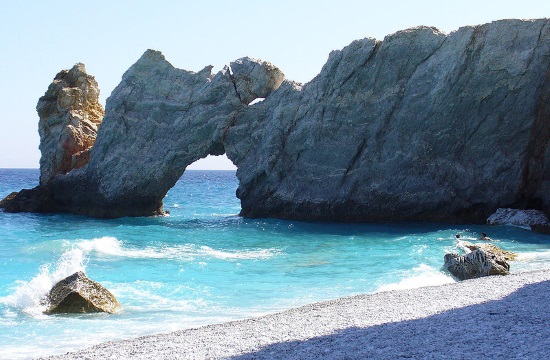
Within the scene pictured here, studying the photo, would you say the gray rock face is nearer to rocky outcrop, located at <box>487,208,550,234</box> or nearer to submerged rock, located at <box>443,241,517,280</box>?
rocky outcrop, located at <box>487,208,550,234</box>

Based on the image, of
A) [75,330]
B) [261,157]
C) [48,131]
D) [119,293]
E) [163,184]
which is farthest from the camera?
[48,131]

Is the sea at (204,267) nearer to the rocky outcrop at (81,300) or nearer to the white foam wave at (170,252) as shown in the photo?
the white foam wave at (170,252)

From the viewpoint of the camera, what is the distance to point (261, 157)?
3509 cm

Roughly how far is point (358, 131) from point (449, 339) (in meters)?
24.9

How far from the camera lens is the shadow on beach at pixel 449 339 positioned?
7.27 m

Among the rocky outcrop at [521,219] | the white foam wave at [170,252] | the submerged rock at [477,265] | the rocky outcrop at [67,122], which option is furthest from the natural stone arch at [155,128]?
the submerged rock at [477,265]

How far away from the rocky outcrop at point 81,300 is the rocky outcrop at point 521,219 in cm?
2002

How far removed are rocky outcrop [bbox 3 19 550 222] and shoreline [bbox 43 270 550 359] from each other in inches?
747

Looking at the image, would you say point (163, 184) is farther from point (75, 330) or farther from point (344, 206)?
point (75, 330)

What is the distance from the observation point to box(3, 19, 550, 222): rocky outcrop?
29.1 meters

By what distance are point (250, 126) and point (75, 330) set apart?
25290mm

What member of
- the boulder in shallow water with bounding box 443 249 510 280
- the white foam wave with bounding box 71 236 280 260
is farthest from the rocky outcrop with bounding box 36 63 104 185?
the boulder in shallow water with bounding box 443 249 510 280

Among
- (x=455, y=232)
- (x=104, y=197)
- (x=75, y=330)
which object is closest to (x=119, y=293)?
(x=75, y=330)

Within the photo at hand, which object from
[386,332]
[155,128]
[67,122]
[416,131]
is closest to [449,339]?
[386,332]
